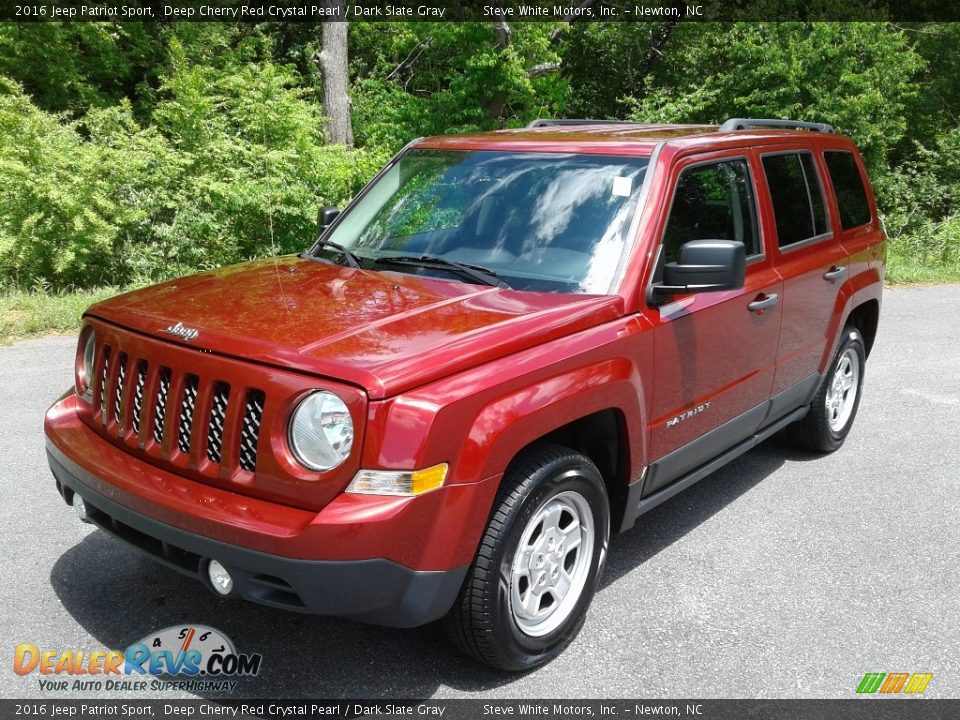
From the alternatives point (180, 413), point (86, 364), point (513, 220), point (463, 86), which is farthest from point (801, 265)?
point (463, 86)

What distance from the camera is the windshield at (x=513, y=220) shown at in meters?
3.78

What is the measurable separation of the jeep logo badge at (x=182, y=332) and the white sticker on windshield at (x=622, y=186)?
187cm

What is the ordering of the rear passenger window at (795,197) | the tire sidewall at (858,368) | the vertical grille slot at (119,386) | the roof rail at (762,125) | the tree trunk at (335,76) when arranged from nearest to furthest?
the vertical grille slot at (119,386), the rear passenger window at (795,197), the roof rail at (762,125), the tire sidewall at (858,368), the tree trunk at (335,76)

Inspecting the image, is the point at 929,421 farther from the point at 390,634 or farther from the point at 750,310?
the point at 390,634

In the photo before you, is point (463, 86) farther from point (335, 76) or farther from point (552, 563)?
point (552, 563)

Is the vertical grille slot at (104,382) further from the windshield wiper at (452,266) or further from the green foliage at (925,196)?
the green foliage at (925,196)

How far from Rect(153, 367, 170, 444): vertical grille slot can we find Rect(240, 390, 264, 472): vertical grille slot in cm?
43

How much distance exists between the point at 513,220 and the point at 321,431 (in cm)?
160

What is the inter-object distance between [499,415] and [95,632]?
6.09 feet

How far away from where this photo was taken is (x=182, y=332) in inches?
124

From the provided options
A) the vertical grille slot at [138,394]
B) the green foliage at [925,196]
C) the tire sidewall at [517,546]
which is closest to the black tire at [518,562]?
the tire sidewall at [517,546]

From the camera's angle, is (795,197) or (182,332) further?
(795,197)

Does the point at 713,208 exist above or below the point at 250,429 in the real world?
above

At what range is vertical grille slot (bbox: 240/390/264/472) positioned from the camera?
287 centimetres
